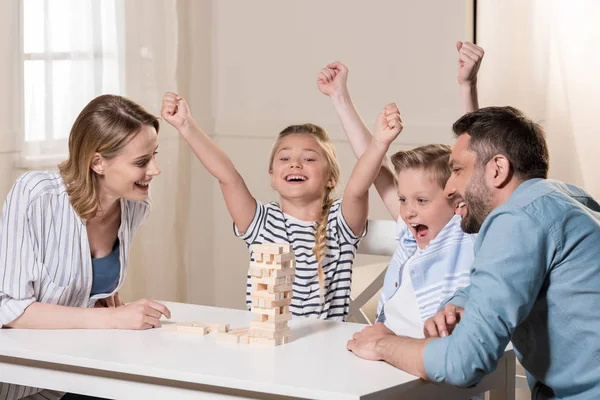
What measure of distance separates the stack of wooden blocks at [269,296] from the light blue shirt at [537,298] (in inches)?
16.0

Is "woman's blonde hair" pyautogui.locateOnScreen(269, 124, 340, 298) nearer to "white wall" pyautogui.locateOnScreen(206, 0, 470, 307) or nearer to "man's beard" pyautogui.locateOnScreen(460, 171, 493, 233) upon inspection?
"man's beard" pyautogui.locateOnScreen(460, 171, 493, 233)

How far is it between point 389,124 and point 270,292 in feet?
2.15

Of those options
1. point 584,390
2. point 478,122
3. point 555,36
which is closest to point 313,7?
point 555,36

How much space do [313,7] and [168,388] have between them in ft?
10.2

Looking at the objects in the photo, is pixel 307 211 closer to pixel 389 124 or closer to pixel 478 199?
pixel 389 124

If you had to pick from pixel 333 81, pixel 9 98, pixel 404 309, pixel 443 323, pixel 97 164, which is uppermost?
pixel 333 81

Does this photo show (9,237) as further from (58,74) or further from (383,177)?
(58,74)

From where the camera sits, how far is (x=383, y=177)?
109 inches

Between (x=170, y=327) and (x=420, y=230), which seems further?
(x=420, y=230)

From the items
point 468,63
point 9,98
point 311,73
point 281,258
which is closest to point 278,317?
point 281,258

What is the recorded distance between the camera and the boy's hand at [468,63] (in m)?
2.65

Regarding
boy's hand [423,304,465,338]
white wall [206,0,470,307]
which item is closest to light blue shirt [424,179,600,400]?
boy's hand [423,304,465,338]

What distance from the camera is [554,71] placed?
153 inches

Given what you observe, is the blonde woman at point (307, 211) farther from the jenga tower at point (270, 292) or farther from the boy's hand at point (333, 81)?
the jenga tower at point (270, 292)
